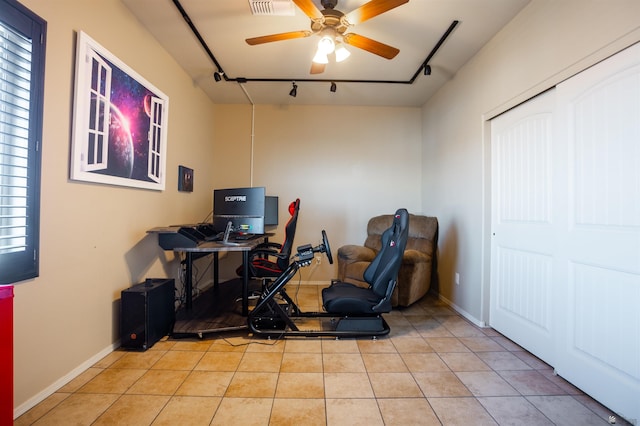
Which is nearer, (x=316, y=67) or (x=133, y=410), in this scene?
(x=133, y=410)

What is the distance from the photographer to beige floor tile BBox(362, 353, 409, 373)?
198 cm

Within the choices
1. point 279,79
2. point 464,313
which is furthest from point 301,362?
point 279,79

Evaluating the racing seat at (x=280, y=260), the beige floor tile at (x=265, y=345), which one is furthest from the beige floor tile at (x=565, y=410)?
the racing seat at (x=280, y=260)

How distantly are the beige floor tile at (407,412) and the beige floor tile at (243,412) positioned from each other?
656 mm

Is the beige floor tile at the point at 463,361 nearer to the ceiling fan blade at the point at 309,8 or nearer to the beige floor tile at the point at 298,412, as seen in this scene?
the beige floor tile at the point at 298,412

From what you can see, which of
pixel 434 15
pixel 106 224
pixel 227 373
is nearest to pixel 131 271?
pixel 106 224

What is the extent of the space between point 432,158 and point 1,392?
4.37 meters

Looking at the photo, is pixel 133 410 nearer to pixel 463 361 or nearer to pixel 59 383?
pixel 59 383

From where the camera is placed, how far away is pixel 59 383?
1.72 metres

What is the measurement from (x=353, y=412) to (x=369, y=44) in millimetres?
2603

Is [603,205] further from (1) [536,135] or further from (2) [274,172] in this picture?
(2) [274,172]

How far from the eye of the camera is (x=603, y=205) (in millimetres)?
1629

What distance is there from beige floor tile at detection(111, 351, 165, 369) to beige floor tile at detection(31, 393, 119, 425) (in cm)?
33

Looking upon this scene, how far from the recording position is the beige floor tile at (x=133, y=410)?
1.45 metres
